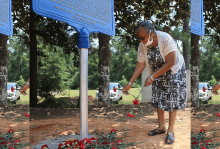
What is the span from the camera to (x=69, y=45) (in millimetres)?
5617

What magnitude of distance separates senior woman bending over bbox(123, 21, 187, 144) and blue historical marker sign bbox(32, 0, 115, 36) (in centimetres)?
53

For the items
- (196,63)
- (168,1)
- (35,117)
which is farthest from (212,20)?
(35,117)

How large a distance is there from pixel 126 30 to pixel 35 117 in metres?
3.44

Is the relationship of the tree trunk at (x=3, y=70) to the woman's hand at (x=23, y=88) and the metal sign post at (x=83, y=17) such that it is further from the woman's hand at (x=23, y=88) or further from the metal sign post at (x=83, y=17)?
the metal sign post at (x=83, y=17)

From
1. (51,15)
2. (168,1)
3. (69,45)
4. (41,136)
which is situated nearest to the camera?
(51,15)

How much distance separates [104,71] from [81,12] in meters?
2.81

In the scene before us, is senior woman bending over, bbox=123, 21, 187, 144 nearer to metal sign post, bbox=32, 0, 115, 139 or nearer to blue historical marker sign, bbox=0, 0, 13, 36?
metal sign post, bbox=32, 0, 115, 139

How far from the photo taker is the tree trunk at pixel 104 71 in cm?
506

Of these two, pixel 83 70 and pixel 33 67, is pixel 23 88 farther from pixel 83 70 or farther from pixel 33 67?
pixel 33 67

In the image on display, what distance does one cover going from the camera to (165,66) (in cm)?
247

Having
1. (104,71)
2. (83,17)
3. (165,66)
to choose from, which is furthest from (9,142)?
(104,71)

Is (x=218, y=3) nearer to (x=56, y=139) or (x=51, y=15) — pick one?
(x=51, y=15)

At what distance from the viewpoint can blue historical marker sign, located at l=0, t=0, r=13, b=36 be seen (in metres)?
2.29

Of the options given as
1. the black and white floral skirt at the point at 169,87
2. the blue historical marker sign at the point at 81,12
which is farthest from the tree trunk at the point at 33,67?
the black and white floral skirt at the point at 169,87
